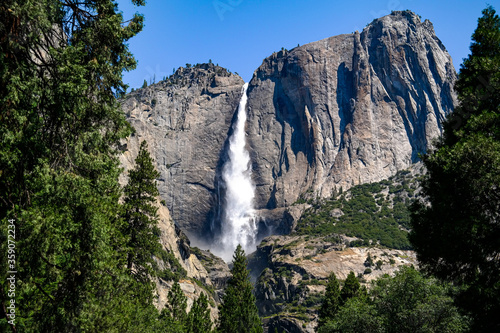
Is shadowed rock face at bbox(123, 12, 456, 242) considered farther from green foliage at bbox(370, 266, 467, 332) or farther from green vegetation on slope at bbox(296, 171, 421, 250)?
green foliage at bbox(370, 266, 467, 332)

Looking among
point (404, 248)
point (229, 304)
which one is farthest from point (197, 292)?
point (404, 248)

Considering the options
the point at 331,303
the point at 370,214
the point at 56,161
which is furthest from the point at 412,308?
the point at 370,214

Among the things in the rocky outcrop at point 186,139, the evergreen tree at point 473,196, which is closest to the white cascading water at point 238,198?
the rocky outcrop at point 186,139

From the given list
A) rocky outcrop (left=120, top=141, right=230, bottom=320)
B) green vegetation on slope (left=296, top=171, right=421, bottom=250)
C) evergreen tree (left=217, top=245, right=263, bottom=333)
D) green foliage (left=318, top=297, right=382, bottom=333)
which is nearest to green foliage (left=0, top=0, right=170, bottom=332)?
green foliage (left=318, top=297, right=382, bottom=333)

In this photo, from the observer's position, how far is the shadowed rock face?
573 ft

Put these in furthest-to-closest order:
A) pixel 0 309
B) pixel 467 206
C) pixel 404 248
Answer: pixel 404 248
pixel 467 206
pixel 0 309

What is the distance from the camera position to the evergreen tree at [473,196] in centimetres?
1565

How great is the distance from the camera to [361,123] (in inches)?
6993

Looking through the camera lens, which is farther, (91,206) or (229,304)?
(229,304)

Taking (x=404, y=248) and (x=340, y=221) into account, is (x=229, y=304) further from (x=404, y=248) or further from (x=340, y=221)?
(x=340, y=221)

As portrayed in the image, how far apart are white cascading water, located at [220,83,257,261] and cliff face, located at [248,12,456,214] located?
13.5ft

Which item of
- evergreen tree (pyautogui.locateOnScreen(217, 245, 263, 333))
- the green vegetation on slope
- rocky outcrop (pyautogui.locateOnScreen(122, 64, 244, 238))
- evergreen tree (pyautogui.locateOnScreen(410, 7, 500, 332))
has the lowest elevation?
evergreen tree (pyautogui.locateOnScreen(217, 245, 263, 333))

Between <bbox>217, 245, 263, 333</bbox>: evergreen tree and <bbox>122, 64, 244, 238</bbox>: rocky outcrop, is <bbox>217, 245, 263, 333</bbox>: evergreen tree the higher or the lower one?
the lower one

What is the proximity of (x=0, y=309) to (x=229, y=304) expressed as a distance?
44175 millimetres
